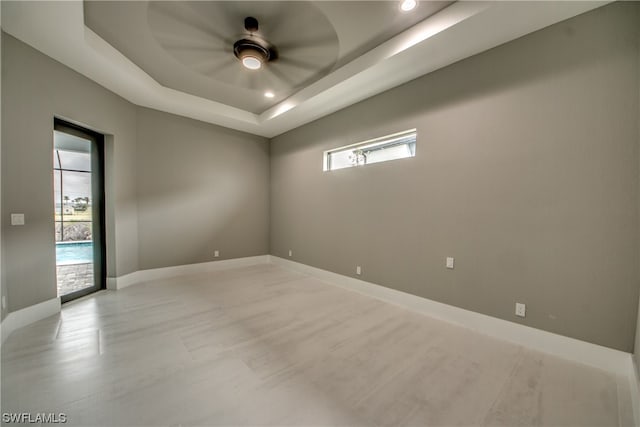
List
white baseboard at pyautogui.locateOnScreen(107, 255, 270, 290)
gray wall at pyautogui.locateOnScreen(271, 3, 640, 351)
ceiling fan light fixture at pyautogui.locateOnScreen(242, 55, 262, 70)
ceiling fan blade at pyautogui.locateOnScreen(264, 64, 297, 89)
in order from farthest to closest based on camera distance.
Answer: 1. white baseboard at pyautogui.locateOnScreen(107, 255, 270, 290)
2. ceiling fan blade at pyautogui.locateOnScreen(264, 64, 297, 89)
3. ceiling fan light fixture at pyautogui.locateOnScreen(242, 55, 262, 70)
4. gray wall at pyautogui.locateOnScreen(271, 3, 640, 351)

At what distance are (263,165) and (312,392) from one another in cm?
464

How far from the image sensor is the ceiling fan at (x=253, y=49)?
2473 mm

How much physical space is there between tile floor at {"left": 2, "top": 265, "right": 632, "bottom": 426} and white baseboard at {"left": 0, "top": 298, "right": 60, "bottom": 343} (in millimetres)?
124

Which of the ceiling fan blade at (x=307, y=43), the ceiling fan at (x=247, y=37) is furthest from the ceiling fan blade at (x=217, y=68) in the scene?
the ceiling fan blade at (x=307, y=43)

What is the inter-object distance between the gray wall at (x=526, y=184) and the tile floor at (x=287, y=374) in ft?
1.60

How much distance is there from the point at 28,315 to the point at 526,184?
511 cm

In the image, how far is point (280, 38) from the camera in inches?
99.0

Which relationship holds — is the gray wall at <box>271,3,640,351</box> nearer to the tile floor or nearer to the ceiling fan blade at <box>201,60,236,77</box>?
the tile floor

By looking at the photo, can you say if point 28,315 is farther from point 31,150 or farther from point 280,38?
point 280,38

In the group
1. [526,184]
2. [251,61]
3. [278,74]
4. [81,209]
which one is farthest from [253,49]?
[81,209]

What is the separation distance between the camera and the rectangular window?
3.12 m

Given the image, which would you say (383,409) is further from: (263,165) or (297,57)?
(263,165)

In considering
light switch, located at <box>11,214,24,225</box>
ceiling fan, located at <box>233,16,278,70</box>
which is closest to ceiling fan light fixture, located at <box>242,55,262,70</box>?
ceiling fan, located at <box>233,16,278,70</box>

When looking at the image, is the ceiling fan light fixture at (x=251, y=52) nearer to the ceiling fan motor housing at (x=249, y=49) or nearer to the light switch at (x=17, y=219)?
the ceiling fan motor housing at (x=249, y=49)
